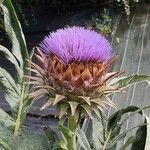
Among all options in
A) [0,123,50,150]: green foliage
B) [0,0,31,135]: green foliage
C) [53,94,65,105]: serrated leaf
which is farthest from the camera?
[0,0,31,135]: green foliage

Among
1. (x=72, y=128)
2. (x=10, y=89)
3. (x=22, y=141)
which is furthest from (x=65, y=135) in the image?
(x=10, y=89)

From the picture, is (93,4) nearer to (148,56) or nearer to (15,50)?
(148,56)

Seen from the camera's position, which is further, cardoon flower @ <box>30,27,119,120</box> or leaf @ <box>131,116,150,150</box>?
leaf @ <box>131,116,150,150</box>

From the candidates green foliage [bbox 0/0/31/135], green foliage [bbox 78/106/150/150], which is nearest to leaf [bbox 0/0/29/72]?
green foliage [bbox 0/0/31/135]

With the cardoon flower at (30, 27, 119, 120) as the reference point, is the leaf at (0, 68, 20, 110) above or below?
below

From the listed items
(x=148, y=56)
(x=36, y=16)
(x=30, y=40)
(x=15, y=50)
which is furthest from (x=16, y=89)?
(x=36, y=16)

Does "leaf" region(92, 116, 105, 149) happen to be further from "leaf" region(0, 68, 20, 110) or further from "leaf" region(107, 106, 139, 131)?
"leaf" region(0, 68, 20, 110)

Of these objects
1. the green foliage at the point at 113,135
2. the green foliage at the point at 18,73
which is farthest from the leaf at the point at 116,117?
the green foliage at the point at 18,73
